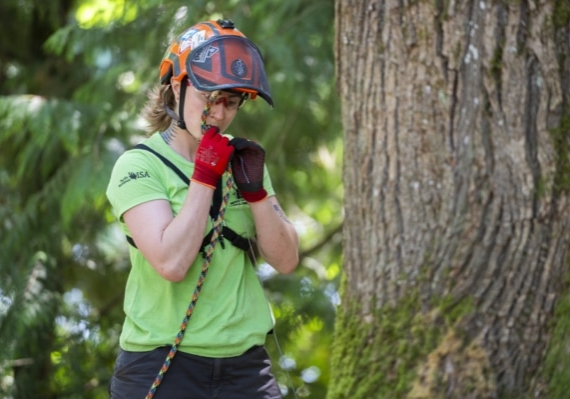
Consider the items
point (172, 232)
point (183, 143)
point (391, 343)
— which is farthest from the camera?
point (391, 343)

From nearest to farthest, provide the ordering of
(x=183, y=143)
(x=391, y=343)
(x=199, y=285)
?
(x=199, y=285) → (x=183, y=143) → (x=391, y=343)

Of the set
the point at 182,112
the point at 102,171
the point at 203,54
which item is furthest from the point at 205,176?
the point at 102,171

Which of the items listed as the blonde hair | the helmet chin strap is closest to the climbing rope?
the helmet chin strap

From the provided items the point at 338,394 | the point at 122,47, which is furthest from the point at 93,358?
the point at 338,394

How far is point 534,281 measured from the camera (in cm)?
282

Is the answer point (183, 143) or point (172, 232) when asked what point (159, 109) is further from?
point (172, 232)

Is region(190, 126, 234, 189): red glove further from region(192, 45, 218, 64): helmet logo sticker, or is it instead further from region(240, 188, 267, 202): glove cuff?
region(192, 45, 218, 64): helmet logo sticker

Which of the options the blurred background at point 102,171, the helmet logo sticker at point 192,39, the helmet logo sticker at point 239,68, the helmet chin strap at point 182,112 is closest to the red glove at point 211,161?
the helmet chin strap at point 182,112

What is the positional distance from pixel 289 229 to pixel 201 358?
1.61 ft

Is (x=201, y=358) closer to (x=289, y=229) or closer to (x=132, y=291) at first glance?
(x=132, y=291)

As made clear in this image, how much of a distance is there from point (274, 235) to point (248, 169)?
230mm

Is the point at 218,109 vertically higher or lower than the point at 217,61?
lower

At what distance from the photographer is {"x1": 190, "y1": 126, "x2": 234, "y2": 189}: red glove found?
101 inches

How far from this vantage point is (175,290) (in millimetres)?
2682
